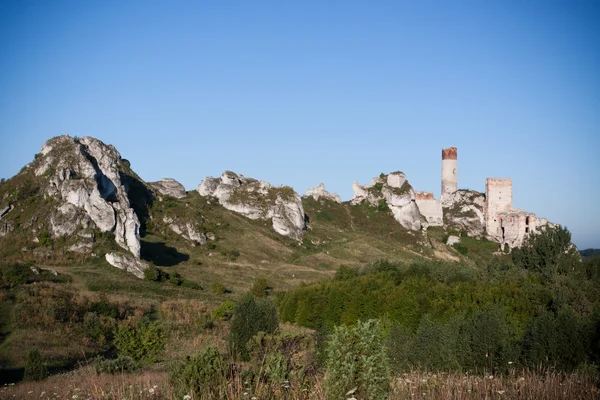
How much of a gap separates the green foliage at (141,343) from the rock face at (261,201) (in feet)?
180

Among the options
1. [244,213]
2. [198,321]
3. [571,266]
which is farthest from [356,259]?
[198,321]

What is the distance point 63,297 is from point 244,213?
46.8 meters

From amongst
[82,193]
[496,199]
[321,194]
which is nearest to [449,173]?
[496,199]

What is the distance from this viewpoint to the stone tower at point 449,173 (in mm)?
112438

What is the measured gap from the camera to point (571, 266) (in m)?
57.4

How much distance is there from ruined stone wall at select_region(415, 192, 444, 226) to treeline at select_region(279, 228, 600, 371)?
1638 inches

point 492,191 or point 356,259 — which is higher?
point 492,191

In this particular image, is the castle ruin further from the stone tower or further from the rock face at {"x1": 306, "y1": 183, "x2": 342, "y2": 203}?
the rock face at {"x1": 306, "y1": 183, "x2": 342, "y2": 203}

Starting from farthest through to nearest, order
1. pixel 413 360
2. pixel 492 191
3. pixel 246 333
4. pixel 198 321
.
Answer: pixel 492 191 < pixel 198 321 < pixel 246 333 < pixel 413 360

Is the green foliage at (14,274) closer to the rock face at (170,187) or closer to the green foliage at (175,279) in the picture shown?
the green foliage at (175,279)

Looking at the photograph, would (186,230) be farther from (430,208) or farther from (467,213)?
(467,213)

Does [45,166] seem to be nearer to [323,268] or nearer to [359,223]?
[323,268]

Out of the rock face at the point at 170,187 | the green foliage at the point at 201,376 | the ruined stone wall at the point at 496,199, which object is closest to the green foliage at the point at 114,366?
the green foliage at the point at 201,376

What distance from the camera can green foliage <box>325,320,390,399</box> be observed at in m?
9.76
